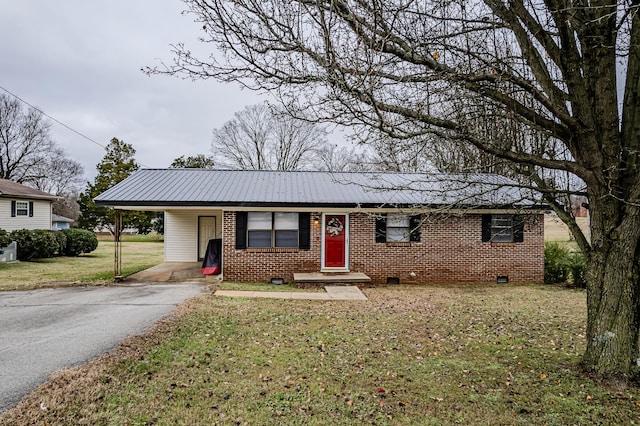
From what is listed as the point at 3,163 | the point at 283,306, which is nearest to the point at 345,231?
the point at 283,306

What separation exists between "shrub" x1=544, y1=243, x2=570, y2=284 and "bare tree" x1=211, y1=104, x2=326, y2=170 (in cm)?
2281

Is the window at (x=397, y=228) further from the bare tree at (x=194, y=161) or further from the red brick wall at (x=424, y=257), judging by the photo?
the bare tree at (x=194, y=161)

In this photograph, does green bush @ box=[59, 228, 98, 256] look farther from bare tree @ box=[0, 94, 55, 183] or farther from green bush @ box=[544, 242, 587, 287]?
green bush @ box=[544, 242, 587, 287]

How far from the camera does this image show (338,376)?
461 centimetres

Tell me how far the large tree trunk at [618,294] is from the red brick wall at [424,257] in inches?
311

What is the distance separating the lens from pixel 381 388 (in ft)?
14.0

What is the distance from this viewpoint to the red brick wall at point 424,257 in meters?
12.1

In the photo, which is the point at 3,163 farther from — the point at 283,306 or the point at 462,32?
the point at 462,32

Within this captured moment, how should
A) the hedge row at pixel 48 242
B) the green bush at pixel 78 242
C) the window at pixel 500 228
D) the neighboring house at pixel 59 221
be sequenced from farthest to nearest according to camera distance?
the neighboring house at pixel 59 221
the green bush at pixel 78 242
the hedge row at pixel 48 242
the window at pixel 500 228

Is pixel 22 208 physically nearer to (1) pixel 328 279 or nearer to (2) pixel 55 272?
(2) pixel 55 272

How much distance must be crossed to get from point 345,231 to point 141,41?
8.01 meters

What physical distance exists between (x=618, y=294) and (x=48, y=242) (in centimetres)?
2106

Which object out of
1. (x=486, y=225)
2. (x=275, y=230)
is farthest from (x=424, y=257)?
(x=275, y=230)

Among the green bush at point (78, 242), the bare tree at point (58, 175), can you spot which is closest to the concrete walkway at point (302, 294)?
the green bush at point (78, 242)
